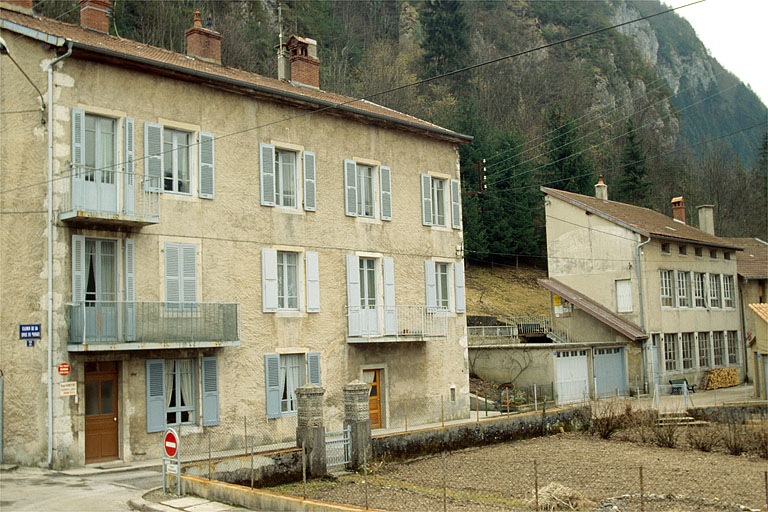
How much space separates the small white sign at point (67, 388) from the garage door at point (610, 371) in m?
21.5

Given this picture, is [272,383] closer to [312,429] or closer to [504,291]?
[312,429]

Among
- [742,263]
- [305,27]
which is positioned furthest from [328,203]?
[305,27]

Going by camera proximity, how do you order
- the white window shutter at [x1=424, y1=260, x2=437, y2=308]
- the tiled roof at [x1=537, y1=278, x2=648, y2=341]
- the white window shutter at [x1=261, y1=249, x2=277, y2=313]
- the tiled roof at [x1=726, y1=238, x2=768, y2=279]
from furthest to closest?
1. the tiled roof at [x1=726, y1=238, x2=768, y2=279]
2. the tiled roof at [x1=537, y1=278, x2=648, y2=341]
3. the white window shutter at [x1=424, y1=260, x2=437, y2=308]
4. the white window shutter at [x1=261, y1=249, x2=277, y2=313]

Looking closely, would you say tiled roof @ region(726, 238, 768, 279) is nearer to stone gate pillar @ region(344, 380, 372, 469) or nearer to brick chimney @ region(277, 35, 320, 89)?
brick chimney @ region(277, 35, 320, 89)

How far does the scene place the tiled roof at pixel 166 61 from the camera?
1741cm

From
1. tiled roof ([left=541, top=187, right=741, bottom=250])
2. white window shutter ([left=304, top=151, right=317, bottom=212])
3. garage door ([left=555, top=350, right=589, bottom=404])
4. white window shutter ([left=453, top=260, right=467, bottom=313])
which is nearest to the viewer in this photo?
white window shutter ([left=304, top=151, right=317, bottom=212])

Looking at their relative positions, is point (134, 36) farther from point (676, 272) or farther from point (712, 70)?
point (712, 70)

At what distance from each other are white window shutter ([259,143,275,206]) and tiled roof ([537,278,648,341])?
58.9ft

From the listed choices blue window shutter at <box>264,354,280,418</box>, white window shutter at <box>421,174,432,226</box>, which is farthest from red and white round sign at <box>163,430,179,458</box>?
white window shutter at <box>421,174,432,226</box>

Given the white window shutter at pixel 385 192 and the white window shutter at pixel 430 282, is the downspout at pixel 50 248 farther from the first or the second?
the white window shutter at pixel 430 282

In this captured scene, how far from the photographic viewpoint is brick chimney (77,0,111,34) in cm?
2084

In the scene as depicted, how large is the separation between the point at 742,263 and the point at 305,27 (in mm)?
35826

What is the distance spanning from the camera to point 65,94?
17.1 m

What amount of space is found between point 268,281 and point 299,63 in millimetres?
8535
